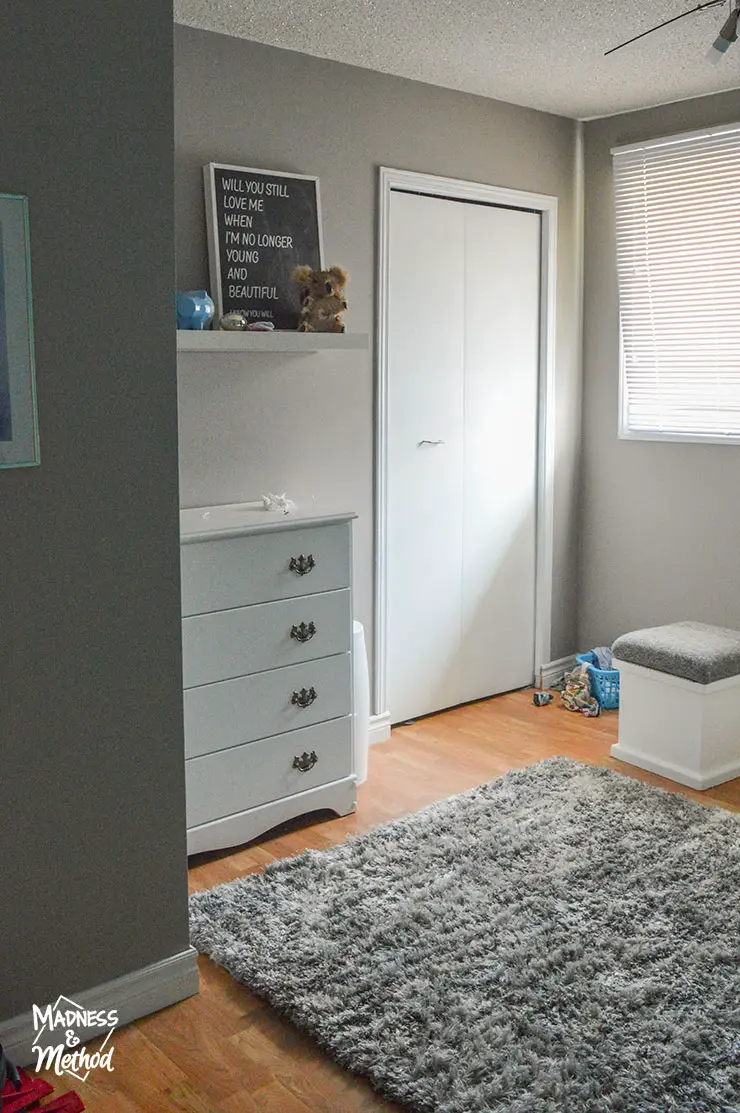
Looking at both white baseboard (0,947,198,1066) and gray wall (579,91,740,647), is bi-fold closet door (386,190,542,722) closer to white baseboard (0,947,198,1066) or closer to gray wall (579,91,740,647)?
gray wall (579,91,740,647)

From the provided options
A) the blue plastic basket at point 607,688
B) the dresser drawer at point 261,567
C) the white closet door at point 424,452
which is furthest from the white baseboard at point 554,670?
the dresser drawer at point 261,567

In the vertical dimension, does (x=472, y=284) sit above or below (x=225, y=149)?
below

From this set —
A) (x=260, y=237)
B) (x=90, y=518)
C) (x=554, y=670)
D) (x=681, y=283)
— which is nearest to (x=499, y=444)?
(x=681, y=283)

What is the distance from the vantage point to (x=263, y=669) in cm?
326

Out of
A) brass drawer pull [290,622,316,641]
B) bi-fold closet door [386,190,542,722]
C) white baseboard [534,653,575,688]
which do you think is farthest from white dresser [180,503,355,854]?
white baseboard [534,653,575,688]

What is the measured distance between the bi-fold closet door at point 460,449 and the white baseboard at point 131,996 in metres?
1.92

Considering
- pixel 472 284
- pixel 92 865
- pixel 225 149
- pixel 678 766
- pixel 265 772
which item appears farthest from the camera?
pixel 472 284

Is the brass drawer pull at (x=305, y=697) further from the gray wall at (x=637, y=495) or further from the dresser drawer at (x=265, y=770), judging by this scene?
the gray wall at (x=637, y=495)

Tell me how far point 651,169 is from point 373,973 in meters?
3.42

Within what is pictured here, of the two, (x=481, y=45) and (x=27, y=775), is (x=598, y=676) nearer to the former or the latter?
(x=481, y=45)

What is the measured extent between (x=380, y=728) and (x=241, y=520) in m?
1.32

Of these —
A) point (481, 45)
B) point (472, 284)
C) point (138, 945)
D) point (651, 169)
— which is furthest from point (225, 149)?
point (138, 945)

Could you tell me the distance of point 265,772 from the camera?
329 centimetres

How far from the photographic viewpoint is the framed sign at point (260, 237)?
348 cm
